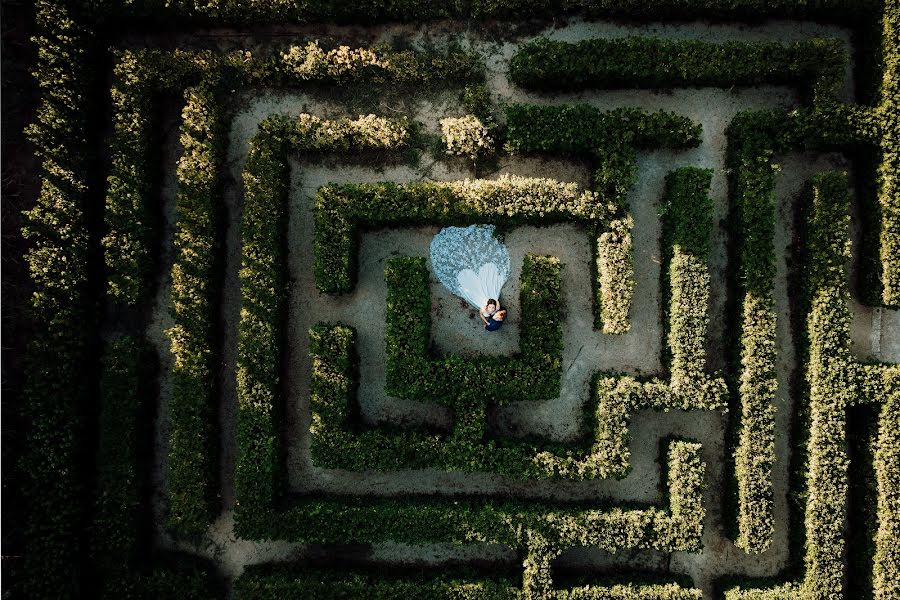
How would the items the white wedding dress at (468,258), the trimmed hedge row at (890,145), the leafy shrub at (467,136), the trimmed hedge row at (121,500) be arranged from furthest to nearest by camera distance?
the white wedding dress at (468,258) → the leafy shrub at (467,136) → the trimmed hedge row at (890,145) → the trimmed hedge row at (121,500)

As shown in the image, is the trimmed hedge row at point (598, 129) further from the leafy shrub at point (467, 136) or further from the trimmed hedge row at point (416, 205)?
the trimmed hedge row at point (416, 205)

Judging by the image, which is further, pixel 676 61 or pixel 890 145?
pixel 890 145

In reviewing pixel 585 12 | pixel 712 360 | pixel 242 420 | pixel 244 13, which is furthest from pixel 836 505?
pixel 244 13

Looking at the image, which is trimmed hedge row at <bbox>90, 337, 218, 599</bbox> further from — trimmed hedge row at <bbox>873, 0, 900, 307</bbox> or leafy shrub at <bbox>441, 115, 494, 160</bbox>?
trimmed hedge row at <bbox>873, 0, 900, 307</bbox>

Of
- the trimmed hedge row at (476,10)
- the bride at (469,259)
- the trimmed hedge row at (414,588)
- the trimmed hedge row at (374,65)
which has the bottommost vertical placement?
the trimmed hedge row at (414,588)

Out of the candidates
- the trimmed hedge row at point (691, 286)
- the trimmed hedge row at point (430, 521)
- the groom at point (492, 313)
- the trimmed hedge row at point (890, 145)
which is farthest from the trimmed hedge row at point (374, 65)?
the trimmed hedge row at point (890, 145)

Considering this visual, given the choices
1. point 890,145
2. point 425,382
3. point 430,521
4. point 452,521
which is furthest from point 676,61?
point 430,521

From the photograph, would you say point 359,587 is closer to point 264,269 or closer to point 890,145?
point 264,269
